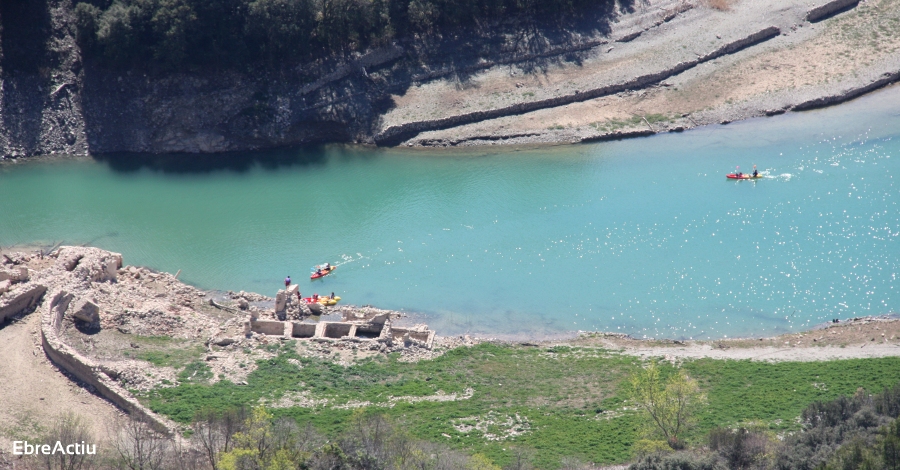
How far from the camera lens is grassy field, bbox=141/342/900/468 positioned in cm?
5922

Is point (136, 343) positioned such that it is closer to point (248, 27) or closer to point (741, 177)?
point (248, 27)

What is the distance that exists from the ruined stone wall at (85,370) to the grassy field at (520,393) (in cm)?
94

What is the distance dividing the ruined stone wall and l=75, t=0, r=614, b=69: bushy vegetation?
1261 inches

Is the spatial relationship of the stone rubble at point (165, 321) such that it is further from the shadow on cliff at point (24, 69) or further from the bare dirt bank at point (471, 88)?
the bare dirt bank at point (471, 88)

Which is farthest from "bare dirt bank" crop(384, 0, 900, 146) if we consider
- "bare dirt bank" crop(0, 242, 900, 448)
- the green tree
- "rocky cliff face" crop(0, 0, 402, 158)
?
the green tree

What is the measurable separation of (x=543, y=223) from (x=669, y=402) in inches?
1034

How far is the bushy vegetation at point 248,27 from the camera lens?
9212 centimetres

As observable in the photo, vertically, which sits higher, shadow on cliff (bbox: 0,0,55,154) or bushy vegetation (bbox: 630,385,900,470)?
shadow on cliff (bbox: 0,0,55,154)

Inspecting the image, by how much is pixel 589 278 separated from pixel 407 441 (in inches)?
937

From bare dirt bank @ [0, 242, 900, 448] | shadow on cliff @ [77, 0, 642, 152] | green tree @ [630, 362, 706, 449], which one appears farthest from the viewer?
shadow on cliff @ [77, 0, 642, 152]

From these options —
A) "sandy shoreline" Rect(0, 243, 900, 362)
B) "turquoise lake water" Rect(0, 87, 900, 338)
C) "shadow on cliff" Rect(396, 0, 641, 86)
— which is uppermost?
"shadow on cliff" Rect(396, 0, 641, 86)

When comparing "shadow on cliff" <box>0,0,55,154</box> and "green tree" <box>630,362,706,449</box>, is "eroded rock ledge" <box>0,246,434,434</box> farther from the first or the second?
"shadow on cliff" <box>0,0,55,154</box>

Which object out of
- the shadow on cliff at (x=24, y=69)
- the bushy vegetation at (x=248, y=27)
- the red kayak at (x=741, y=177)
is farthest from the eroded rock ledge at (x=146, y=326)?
the red kayak at (x=741, y=177)

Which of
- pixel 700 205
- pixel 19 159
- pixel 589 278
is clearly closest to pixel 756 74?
pixel 700 205
